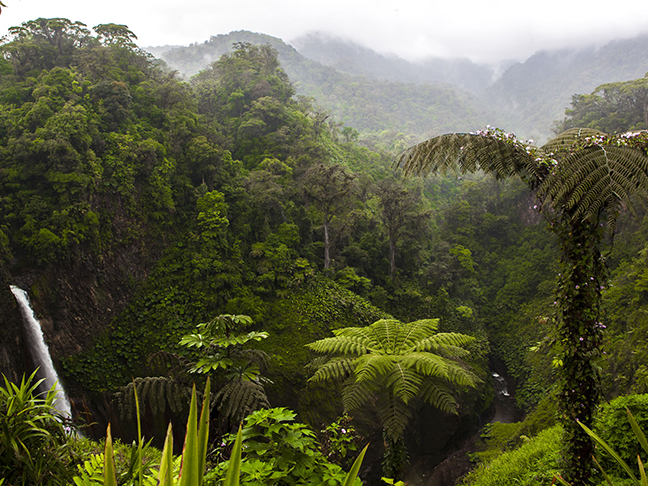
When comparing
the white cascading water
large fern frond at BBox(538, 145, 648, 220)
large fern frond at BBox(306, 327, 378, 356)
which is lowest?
the white cascading water

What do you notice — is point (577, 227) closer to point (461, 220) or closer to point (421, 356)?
point (421, 356)

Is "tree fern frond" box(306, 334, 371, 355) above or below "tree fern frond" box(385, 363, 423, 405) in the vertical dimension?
above

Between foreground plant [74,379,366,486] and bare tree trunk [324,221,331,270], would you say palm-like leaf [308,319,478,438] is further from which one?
bare tree trunk [324,221,331,270]

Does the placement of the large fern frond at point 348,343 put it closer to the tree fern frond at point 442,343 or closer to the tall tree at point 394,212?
the tree fern frond at point 442,343

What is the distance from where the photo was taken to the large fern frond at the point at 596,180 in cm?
263

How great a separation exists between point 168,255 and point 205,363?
27.2ft

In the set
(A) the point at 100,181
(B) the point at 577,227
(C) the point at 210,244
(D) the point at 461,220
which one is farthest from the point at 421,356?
(D) the point at 461,220

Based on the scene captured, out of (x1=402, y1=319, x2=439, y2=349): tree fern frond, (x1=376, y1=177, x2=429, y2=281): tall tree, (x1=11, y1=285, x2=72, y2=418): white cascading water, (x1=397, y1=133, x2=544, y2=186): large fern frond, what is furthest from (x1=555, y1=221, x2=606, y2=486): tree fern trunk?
(x1=376, y1=177, x2=429, y2=281): tall tree

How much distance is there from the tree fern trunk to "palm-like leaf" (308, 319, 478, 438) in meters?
1.46

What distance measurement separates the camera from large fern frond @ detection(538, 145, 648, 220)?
2631 millimetres

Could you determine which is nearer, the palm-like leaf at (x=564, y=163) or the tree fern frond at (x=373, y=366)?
the palm-like leaf at (x=564, y=163)

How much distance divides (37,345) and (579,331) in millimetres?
9813

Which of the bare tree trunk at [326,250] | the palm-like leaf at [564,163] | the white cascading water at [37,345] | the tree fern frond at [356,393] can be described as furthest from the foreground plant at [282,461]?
the bare tree trunk at [326,250]

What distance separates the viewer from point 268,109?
19.4 metres
